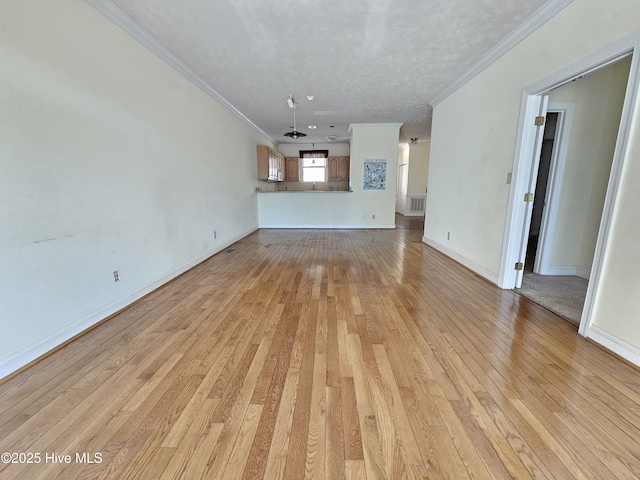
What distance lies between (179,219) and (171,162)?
0.71m

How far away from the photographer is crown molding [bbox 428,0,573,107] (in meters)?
2.24

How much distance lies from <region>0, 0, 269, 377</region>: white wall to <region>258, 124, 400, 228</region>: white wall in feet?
12.8

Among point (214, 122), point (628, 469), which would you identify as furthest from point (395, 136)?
point (628, 469)

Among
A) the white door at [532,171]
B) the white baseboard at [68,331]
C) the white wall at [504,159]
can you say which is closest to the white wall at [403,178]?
the white wall at [504,159]

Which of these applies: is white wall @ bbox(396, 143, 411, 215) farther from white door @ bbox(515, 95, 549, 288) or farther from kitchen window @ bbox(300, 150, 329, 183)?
white door @ bbox(515, 95, 549, 288)

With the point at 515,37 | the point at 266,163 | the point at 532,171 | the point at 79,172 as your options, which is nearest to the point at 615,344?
the point at 532,171

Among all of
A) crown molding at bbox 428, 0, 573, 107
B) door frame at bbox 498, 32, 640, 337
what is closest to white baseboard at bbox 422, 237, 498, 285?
door frame at bbox 498, 32, 640, 337

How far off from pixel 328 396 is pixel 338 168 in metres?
8.55

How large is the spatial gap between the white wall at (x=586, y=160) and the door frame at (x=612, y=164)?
3.06 feet

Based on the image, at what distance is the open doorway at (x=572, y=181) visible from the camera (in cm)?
277

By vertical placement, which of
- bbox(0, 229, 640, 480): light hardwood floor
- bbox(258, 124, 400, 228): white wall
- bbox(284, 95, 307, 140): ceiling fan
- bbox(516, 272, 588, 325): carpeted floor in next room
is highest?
bbox(284, 95, 307, 140): ceiling fan

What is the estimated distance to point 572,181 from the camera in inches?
126

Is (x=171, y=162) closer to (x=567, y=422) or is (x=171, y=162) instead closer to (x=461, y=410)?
(x=461, y=410)

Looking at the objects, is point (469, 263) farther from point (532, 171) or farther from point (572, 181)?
point (572, 181)
